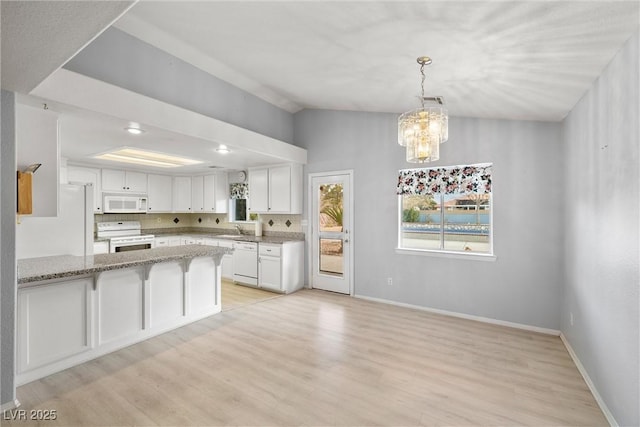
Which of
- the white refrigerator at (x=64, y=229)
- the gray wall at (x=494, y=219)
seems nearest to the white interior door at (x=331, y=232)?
the gray wall at (x=494, y=219)

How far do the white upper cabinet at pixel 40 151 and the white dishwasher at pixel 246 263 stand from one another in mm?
3330

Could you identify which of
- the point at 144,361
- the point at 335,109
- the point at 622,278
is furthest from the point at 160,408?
the point at 335,109

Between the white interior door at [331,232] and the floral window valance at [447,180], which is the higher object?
the floral window valance at [447,180]

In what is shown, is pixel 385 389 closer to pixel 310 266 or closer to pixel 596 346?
pixel 596 346

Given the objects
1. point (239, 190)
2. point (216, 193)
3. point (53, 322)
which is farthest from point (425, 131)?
point (216, 193)

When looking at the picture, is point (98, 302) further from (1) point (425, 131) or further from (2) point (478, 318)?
(2) point (478, 318)

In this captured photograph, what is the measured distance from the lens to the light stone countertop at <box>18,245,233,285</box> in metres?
2.44

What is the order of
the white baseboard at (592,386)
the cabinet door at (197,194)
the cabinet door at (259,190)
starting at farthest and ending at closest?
the cabinet door at (197,194), the cabinet door at (259,190), the white baseboard at (592,386)

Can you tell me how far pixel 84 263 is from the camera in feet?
9.37

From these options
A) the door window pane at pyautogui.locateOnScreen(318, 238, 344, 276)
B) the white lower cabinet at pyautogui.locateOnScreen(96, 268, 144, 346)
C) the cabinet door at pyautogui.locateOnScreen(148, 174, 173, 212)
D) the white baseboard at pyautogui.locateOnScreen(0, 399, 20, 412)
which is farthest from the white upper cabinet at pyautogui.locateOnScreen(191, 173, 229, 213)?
the white baseboard at pyautogui.locateOnScreen(0, 399, 20, 412)

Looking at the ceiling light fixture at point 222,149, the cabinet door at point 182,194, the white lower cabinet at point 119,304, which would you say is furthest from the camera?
the cabinet door at point 182,194

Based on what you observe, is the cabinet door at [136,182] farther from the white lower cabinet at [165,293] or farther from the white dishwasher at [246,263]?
the white lower cabinet at [165,293]

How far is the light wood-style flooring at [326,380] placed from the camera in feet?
6.95

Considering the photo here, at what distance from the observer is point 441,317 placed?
4094 mm
